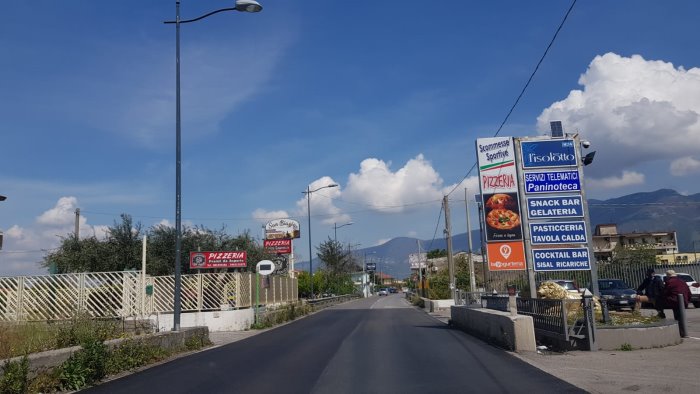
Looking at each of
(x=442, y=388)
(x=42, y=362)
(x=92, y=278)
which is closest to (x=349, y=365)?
(x=442, y=388)

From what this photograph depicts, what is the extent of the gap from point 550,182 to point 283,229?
48.8m

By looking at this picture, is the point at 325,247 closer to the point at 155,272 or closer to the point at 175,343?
the point at 155,272

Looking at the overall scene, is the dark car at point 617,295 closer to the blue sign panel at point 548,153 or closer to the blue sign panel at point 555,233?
the blue sign panel at point 555,233

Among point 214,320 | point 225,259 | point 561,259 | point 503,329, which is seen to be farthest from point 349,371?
point 225,259

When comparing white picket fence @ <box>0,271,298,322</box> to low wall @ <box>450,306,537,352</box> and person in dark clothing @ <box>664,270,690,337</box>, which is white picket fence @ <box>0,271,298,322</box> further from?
person in dark clothing @ <box>664,270,690,337</box>

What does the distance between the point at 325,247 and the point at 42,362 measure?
262 feet

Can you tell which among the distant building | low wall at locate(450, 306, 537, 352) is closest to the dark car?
low wall at locate(450, 306, 537, 352)

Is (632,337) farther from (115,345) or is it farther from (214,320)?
(214,320)

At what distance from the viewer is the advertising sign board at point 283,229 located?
209 feet

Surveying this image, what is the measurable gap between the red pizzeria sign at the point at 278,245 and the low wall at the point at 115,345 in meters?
30.0

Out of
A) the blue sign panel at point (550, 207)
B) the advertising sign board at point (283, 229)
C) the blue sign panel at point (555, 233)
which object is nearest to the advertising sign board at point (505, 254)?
the blue sign panel at point (555, 233)

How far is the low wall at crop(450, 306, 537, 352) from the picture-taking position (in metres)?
13.8

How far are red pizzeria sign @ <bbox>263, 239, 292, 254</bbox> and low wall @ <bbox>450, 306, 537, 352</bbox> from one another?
2899 cm

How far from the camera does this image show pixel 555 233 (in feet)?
57.8
